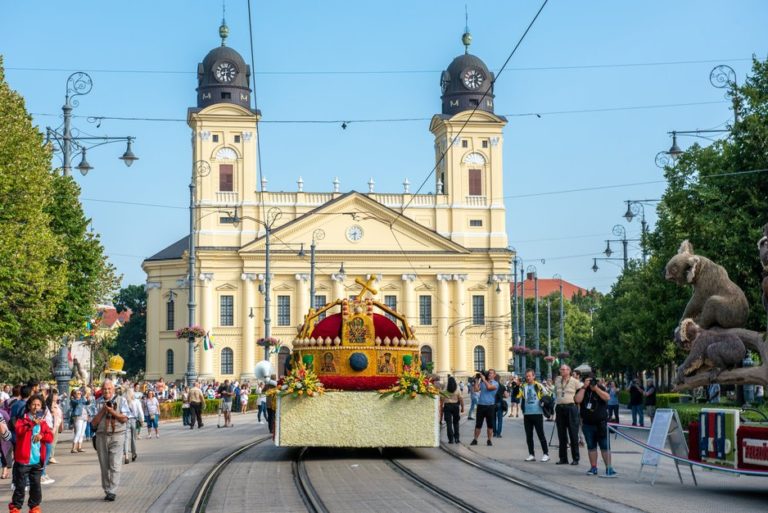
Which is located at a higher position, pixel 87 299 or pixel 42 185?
pixel 42 185

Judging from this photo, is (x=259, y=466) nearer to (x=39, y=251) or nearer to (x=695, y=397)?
(x=39, y=251)

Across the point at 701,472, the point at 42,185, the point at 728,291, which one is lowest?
the point at 701,472

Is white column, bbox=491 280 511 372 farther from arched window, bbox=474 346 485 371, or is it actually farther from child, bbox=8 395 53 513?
child, bbox=8 395 53 513

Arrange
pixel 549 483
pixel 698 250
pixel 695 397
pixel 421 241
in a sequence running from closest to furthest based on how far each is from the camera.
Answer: pixel 549 483 → pixel 698 250 → pixel 695 397 → pixel 421 241

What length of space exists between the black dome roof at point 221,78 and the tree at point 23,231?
179ft

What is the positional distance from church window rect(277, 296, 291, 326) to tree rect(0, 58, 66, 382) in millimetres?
56321

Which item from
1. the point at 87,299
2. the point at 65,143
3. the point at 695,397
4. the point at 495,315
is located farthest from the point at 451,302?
the point at 65,143

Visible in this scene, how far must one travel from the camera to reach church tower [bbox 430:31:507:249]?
287ft

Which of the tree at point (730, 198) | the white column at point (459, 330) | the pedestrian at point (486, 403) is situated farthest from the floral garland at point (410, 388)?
the white column at point (459, 330)

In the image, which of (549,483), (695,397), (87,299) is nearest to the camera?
(549,483)

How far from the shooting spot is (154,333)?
92.7 m

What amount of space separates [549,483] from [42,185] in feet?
58.6

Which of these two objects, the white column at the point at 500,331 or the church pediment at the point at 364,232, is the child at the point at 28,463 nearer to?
the church pediment at the point at 364,232

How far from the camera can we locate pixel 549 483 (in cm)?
1700
